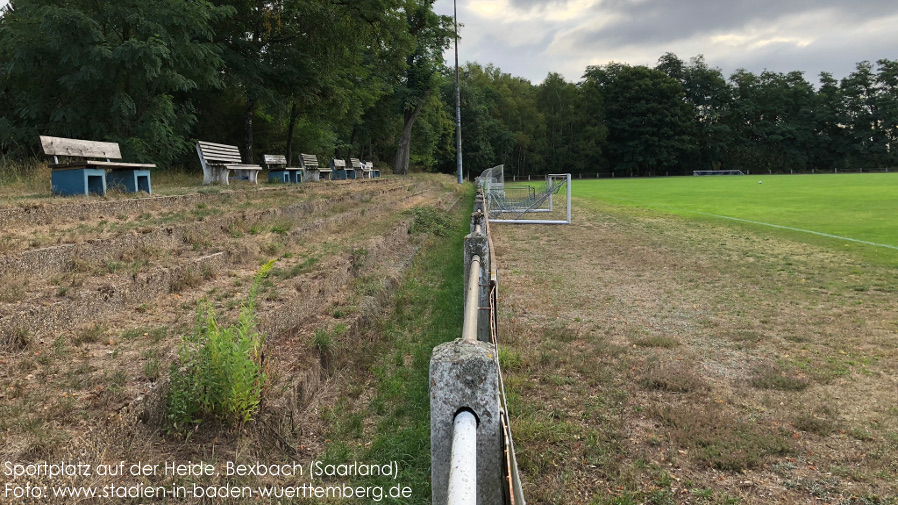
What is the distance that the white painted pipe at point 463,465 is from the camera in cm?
110

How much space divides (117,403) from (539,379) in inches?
103

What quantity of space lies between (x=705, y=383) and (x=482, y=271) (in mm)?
1757

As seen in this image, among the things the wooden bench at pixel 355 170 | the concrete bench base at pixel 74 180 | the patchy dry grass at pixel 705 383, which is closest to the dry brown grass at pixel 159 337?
the concrete bench base at pixel 74 180

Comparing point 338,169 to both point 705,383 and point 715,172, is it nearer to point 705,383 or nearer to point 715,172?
point 705,383

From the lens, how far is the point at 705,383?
3.85m

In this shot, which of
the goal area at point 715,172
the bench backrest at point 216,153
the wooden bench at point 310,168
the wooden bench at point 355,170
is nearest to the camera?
the bench backrest at point 216,153

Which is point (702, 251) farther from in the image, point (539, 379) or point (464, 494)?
point (464, 494)

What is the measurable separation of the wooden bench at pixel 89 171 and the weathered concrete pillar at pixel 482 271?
533cm

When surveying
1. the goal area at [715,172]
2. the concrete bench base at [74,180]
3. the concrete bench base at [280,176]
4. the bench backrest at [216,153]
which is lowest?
the concrete bench base at [74,180]

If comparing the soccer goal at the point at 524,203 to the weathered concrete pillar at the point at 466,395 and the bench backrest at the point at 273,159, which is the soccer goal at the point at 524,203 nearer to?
the bench backrest at the point at 273,159

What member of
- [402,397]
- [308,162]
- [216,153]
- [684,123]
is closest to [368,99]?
[308,162]

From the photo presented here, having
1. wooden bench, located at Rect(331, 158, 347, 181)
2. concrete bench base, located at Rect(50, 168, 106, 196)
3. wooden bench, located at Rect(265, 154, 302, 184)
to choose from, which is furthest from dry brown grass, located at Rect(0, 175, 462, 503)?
wooden bench, located at Rect(331, 158, 347, 181)

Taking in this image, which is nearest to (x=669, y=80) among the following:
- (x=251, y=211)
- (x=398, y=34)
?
(x=398, y=34)

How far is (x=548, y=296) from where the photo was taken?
21.8 ft
